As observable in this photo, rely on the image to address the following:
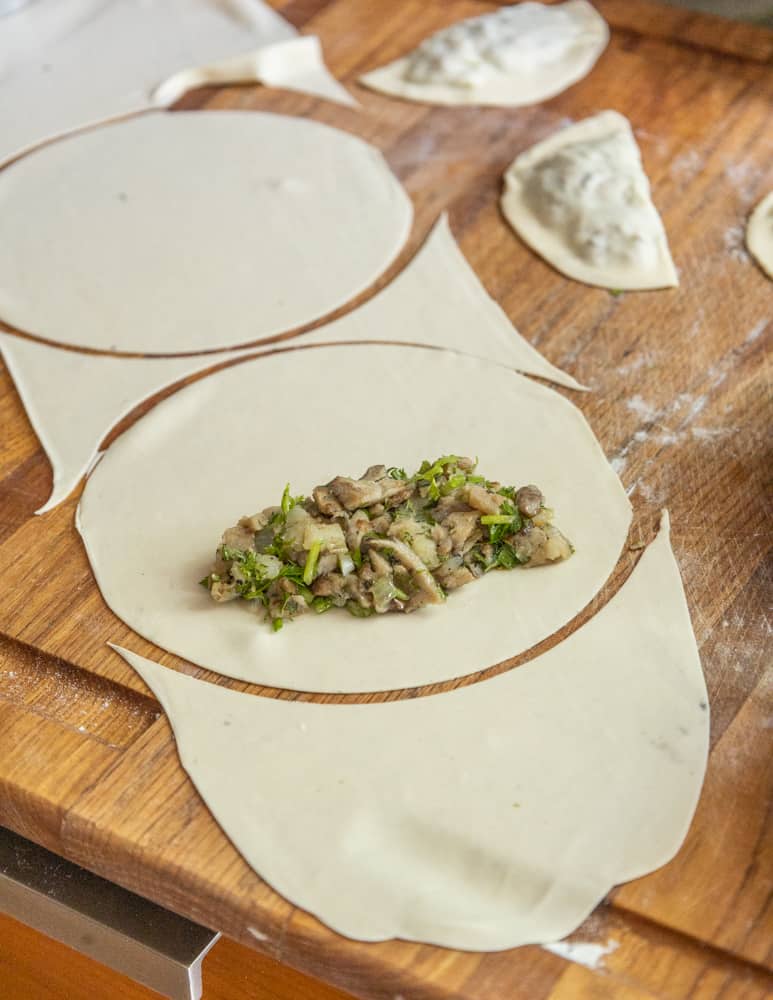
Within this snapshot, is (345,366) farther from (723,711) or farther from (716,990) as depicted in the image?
(716,990)

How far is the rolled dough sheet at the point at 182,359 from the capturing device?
1.69 metres

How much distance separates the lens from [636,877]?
1174 millimetres

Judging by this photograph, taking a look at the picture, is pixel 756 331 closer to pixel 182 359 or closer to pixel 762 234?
pixel 762 234

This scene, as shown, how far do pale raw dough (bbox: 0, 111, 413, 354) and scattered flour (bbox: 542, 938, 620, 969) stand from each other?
1028 millimetres

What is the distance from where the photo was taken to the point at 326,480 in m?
1.57

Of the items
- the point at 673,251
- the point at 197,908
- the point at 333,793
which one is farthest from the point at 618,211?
the point at 197,908

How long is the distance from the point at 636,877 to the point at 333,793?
0.32 m

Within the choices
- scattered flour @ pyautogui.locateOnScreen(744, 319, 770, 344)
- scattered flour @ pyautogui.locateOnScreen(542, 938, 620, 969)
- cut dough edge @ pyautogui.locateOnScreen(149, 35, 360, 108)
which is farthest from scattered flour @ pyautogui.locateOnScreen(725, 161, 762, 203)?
scattered flour @ pyautogui.locateOnScreen(542, 938, 620, 969)

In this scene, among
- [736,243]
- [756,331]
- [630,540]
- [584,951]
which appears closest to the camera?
[584,951]

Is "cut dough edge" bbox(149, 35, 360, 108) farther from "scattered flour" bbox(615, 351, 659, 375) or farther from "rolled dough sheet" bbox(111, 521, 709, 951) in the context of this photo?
"rolled dough sheet" bbox(111, 521, 709, 951)

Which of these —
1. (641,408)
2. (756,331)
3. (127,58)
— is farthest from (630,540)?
(127,58)

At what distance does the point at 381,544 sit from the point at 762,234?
101 centimetres

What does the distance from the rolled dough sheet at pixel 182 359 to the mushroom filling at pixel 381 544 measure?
0.33 m

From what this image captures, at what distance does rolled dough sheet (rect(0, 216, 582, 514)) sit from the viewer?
1.69 m
